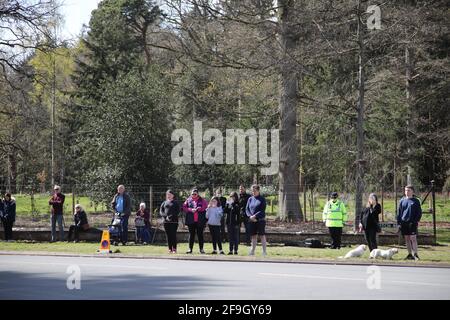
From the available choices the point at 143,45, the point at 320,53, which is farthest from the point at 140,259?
the point at 143,45

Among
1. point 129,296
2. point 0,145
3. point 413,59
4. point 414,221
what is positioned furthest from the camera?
point 0,145

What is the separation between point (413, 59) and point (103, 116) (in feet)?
47.6

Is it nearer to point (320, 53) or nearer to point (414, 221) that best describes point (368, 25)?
point (320, 53)

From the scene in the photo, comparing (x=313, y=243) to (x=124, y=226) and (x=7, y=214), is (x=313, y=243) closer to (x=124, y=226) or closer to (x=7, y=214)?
(x=124, y=226)

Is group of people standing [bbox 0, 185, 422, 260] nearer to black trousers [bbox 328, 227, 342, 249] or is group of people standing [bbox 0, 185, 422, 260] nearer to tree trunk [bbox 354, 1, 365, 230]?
black trousers [bbox 328, 227, 342, 249]

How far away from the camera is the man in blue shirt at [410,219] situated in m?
20.7

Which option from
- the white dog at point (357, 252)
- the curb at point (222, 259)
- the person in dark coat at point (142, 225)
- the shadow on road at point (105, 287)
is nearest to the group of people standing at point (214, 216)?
the curb at point (222, 259)

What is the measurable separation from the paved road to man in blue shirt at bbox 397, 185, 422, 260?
2.28 meters

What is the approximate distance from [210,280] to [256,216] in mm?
6784

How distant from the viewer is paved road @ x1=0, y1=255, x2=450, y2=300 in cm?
1298

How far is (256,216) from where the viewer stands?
21953 mm

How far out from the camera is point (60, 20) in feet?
123

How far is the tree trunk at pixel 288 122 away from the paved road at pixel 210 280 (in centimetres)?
1150

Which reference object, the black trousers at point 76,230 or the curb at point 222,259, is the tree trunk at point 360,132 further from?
the black trousers at point 76,230
